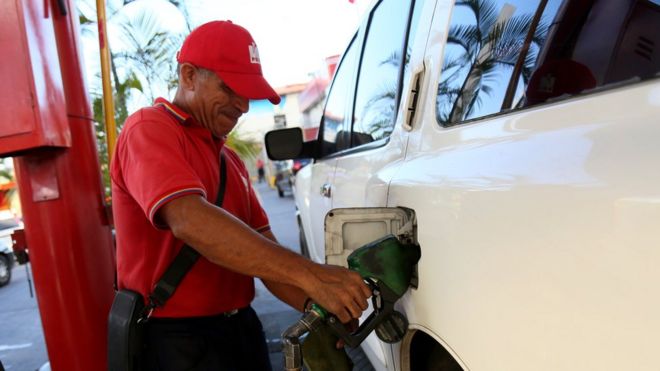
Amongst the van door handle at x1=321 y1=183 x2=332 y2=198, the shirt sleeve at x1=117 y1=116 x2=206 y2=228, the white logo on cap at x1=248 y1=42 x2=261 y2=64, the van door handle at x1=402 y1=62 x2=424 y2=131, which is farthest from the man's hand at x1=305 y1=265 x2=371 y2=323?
the van door handle at x1=321 y1=183 x2=332 y2=198

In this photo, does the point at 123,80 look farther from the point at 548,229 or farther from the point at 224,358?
the point at 548,229

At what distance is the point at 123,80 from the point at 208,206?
5399 millimetres

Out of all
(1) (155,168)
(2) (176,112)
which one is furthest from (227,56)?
(1) (155,168)

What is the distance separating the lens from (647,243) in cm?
62

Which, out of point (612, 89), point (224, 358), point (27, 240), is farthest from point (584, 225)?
point (27, 240)

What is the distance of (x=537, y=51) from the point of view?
0.98m

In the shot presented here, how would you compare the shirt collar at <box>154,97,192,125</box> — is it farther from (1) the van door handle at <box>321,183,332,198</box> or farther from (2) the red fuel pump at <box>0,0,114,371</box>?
(1) the van door handle at <box>321,183,332,198</box>

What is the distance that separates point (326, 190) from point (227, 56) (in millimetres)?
1037

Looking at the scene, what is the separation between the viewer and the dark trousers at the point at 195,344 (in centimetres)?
155

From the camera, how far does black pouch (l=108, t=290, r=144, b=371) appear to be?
1471 millimetres

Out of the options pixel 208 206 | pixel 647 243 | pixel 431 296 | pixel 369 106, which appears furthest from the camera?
pixel 369 106

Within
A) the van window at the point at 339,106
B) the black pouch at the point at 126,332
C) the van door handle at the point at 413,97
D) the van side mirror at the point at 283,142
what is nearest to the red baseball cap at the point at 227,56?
the van door handle at the point at 413,97

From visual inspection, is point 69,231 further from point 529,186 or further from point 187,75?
point 529,186

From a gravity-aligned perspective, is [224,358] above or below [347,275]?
below
